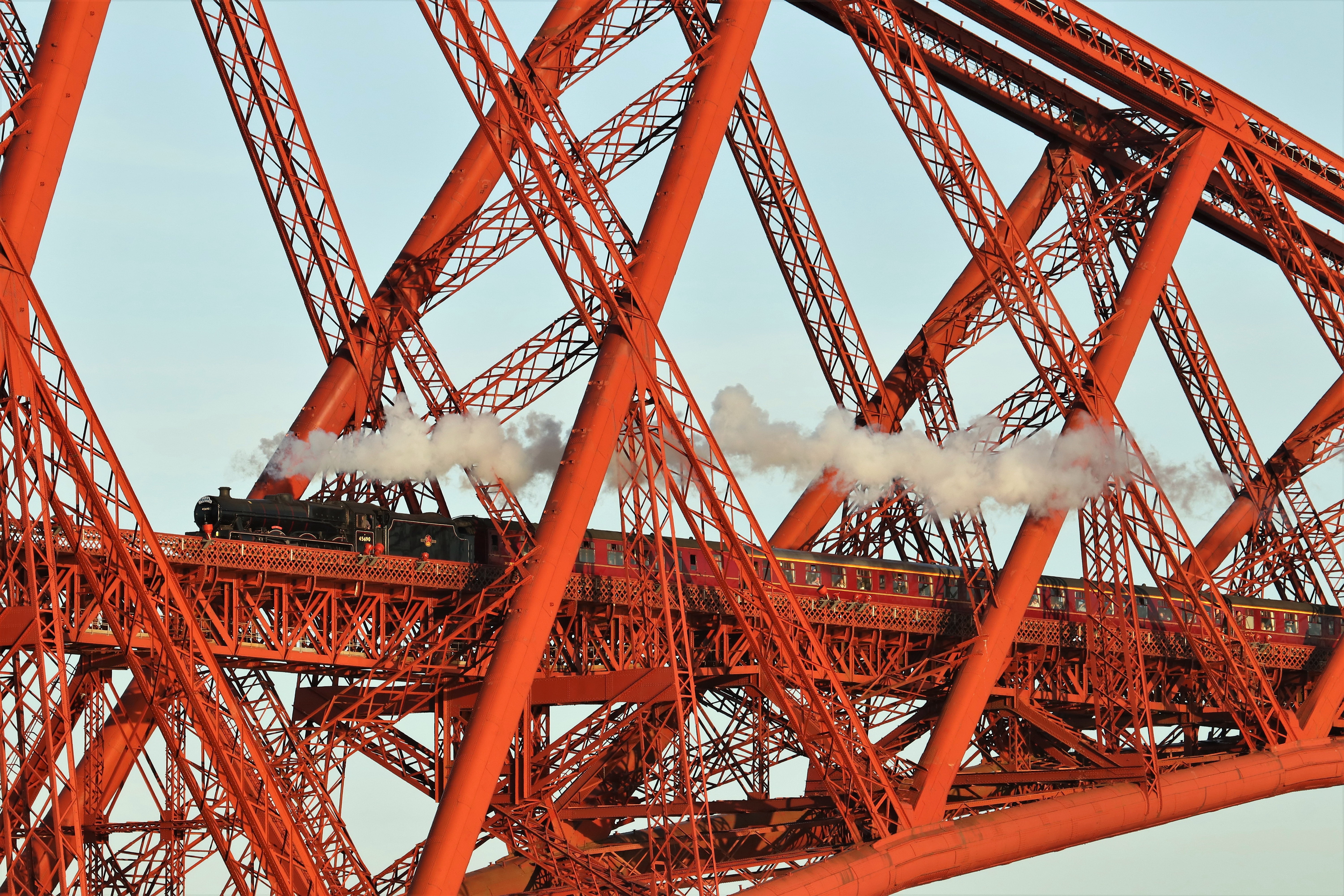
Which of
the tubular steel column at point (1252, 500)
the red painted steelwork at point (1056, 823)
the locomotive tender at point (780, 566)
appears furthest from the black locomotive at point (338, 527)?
the tubular steel column at point (1252, 500)

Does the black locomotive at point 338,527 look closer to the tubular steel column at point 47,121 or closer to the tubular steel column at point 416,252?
the tubular steel column at point 416,252

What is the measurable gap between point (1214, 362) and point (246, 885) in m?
33.6

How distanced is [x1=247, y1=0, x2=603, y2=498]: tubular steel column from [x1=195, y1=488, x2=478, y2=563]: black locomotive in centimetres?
175

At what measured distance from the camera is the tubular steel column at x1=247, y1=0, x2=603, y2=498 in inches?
1538

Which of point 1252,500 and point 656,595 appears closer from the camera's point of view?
point 656,595

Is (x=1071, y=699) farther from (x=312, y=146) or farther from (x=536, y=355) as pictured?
(x=312, y=146)

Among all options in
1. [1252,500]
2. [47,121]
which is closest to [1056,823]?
[1252,500]

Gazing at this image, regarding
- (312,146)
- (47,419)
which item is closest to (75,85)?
(47,419)

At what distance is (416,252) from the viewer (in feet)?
135

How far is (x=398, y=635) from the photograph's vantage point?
35.6 meters

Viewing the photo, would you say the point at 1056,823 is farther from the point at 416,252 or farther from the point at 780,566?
the point at 416,252

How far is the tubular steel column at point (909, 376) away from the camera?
155 feet

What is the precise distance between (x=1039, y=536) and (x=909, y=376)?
908 cm

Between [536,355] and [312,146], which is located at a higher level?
[312,146]
